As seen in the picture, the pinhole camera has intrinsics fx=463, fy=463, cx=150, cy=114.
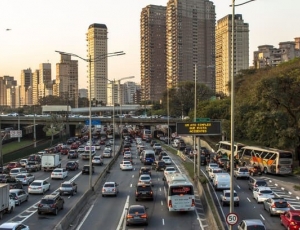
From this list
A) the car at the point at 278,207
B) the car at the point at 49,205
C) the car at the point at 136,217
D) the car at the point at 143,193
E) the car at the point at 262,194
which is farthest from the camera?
the car at the point at 143,193

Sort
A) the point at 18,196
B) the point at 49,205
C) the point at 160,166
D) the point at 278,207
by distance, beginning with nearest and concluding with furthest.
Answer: the point at 278,207 < the point at 49,205 < the point at 18,196 < the point at 160,166

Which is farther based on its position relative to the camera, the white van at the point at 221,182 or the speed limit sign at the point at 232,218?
the white van at the point at 221,182

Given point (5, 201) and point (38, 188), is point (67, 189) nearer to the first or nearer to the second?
point (38, 188)

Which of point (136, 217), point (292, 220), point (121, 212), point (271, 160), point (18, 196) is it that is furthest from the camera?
point (271, 160)

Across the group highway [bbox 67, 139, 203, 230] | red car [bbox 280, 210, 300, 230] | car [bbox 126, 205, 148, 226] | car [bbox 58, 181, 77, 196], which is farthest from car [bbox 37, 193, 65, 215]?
red car [bbox 280, 210, 300, 230]

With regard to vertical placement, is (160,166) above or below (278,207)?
below

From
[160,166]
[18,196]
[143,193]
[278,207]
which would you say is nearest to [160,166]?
[160,166]

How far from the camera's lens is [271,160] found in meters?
54.6

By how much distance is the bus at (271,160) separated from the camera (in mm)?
53031

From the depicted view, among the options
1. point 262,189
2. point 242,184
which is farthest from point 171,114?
point 262,189

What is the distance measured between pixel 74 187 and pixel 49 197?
32.1 ft

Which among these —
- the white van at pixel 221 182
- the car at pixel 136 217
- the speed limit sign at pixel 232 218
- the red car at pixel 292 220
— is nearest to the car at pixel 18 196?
the car at pixel 136 217

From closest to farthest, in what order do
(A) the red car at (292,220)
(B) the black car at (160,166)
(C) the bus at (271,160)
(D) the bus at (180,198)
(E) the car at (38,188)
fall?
(A) the red car at (292,220)
(D) the bus at (180,198)
(E) the car at (38,188)
(C) the bus at (271,160)
(B) the black car at (160,166)

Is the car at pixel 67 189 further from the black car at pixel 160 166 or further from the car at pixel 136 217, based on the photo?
the black car at pixel 160 166
